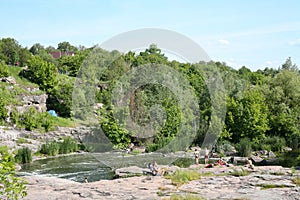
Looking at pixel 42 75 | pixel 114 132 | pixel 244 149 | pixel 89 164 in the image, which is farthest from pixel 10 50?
pixel 244 149

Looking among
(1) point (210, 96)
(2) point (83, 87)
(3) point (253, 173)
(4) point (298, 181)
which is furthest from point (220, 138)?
(4) point (298, 181)

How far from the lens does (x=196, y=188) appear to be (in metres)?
13.6

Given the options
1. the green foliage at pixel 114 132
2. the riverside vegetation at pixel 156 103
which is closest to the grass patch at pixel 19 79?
the riverside vegetation at pixel 156 103

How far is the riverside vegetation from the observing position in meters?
26.7

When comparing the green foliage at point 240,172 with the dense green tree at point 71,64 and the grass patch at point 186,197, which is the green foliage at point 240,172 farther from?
the dense green tree at point 71,64

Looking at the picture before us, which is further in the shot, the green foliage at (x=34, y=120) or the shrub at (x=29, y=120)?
the green foliage at (x=34, y=120)

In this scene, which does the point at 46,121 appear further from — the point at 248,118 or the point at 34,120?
the point at 248,118

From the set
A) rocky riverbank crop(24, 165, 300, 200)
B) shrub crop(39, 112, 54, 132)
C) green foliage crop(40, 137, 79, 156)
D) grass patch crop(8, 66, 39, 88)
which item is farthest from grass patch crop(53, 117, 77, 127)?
rocky riverbank crop(24, 165, 300, 200)

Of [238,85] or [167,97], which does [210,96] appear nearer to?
[238,85]

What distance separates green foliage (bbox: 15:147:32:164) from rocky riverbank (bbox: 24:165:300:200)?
1507cm

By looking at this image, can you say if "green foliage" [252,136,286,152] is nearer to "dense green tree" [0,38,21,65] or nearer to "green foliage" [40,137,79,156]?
"green foliage" [40,137,79,156]

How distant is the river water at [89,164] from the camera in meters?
24.5

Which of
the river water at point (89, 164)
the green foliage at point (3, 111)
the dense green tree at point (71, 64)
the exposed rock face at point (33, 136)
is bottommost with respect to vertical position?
the river water at point (89, 164)

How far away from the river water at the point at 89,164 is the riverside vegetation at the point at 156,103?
1159mm
